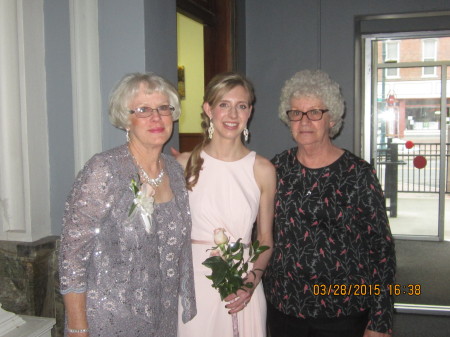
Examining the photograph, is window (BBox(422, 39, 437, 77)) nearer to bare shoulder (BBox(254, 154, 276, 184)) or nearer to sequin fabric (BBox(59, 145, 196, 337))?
bare shoulder (BBox(254, 154, 276, 184))

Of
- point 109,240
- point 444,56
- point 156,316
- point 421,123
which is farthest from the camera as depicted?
point 421,123

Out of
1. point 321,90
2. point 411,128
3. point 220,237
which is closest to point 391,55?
A: point 411,128

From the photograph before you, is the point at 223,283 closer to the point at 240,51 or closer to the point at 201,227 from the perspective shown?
the point at 201,227

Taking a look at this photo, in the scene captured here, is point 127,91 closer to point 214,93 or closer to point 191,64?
point 214,93

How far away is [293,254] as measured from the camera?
1863 mm

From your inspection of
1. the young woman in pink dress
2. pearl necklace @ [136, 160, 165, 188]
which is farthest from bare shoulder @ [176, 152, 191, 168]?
pearl necklace @ [136, 160, 165, 188]

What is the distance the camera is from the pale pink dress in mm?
1867

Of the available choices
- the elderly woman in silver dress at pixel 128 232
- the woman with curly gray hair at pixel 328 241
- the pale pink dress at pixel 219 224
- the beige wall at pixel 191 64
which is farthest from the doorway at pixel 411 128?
the elderly woman in silver dress at pixel 128 232

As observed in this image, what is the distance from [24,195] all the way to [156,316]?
96 cm

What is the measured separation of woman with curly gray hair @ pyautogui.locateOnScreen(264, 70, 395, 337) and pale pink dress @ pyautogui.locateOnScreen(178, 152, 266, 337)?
0.40 ft

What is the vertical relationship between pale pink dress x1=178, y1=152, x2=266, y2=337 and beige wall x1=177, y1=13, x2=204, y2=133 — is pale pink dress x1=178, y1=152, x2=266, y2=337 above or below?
below

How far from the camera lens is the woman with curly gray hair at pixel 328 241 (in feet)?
5.98

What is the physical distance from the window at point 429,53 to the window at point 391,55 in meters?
0.29

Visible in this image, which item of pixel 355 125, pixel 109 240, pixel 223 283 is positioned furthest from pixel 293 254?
pixel 355 125
